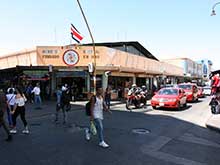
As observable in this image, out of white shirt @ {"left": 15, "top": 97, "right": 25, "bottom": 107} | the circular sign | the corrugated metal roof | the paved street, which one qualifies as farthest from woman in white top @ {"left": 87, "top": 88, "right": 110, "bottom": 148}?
the corrugated metal roof

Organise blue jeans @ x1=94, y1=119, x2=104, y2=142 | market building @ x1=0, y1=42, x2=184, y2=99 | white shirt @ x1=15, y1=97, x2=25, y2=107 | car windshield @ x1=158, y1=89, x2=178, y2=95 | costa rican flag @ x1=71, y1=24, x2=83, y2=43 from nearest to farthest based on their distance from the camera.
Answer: blue jeans @ x1=94, y1=119, x2=104, y2=142
white shirt @ x1=15, y1=97, x2=25, y2=107
car windshield @ x1=158, y1=89, x2=178, y2=95
costa rican flag @ x1=71, y1=24, x2=83, y2=43
market building @ x1=0, y1=42, x2=184, y2=99

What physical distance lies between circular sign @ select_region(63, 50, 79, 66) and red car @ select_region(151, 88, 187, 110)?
9.65 metres

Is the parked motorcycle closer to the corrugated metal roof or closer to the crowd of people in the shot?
the crowd of people

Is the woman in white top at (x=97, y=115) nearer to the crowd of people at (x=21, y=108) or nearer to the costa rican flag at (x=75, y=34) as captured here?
the crowd of people at (x=21, y=108)

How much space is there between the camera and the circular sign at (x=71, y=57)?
26.9 metres

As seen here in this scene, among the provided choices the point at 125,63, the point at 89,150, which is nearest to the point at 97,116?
the point at 89,150

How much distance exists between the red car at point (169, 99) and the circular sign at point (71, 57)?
9655mm

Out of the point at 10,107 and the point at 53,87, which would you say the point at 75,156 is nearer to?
the point at 10,107

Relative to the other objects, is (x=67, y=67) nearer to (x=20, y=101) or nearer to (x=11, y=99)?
(x=11, y=99)

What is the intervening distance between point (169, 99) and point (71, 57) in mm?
11447

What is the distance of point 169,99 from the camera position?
19.0 meters

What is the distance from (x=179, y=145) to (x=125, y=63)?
23056mm

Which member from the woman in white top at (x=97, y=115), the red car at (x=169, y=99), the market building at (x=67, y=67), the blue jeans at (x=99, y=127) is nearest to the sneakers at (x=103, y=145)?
the woman in white top at (x=97, y=115)

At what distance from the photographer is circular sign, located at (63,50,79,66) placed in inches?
1057
